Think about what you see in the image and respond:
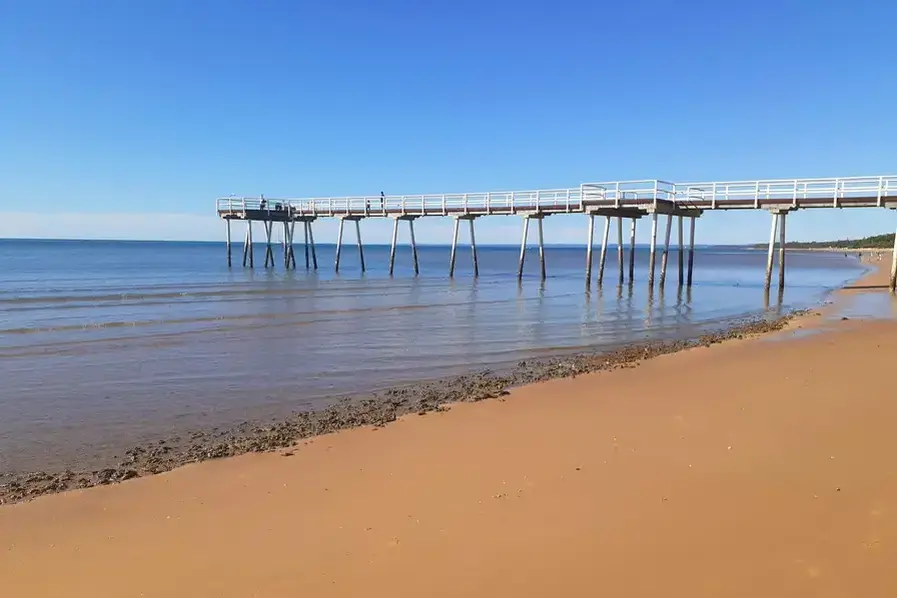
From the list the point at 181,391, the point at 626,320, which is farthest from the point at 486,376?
the point at 626,320

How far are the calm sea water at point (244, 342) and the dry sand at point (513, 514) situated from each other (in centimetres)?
212

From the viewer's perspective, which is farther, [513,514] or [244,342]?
[244,342]

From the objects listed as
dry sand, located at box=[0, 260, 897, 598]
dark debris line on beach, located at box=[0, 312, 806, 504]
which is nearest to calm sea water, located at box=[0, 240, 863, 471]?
dark debris line on beach, located at box=[0, 312, 806, 504]

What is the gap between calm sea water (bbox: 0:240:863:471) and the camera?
778 cm

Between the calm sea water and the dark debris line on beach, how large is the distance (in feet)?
1.59

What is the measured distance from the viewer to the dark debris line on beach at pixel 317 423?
5523 mm

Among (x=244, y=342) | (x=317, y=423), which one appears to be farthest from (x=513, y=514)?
(x=244, y=342)

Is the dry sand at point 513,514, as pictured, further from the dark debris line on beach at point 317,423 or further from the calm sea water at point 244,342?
the calm sea water at point 244,342

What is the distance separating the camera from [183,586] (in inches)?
143

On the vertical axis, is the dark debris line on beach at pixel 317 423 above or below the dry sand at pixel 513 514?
below

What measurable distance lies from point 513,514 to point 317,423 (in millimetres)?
3363

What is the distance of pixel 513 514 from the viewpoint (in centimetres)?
446

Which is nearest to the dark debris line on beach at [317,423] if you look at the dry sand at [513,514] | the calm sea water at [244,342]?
the dry sand at [513,514]

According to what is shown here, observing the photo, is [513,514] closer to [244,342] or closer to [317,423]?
[317,423]
